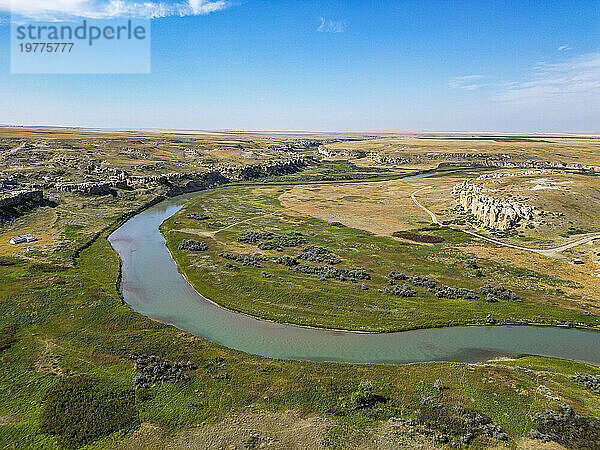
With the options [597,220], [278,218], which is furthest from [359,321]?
[597,220]

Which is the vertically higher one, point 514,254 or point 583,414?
point 514,254

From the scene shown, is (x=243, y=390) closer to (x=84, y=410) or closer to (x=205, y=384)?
(x=205, y=384)

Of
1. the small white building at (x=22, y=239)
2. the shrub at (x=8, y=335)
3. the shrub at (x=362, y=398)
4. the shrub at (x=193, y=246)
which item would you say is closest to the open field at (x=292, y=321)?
the shrub at (x=362, y=398)

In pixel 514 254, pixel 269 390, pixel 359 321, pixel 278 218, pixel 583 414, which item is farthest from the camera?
pixel 278 218

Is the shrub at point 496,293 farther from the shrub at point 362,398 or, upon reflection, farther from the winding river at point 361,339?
the shrub at point 362,398

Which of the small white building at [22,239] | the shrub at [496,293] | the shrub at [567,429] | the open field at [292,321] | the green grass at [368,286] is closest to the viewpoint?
the shrub at [567,429]

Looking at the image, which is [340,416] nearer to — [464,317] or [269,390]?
[269,390]

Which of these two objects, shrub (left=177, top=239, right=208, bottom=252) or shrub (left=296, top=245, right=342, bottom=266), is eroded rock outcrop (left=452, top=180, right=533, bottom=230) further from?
shrub (left=177, top=239, right=208, bottom=252)
